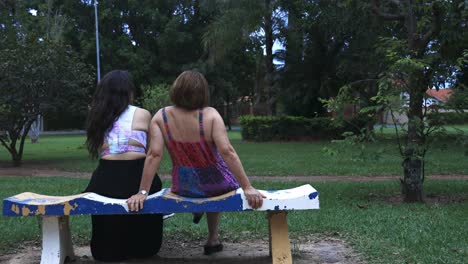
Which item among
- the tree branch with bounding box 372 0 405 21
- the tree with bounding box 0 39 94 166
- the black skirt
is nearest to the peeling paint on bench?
the black skirt

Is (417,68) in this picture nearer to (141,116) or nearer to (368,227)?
(368,227)

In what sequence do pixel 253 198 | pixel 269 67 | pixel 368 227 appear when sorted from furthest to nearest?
pixel 269 67, pixel 368 227, pixel 253 198

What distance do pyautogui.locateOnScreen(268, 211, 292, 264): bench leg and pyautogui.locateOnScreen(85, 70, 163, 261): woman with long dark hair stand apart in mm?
1063

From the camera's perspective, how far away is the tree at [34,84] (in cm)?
1547

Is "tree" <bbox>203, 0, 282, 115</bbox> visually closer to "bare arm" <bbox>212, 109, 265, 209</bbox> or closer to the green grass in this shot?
the green grass

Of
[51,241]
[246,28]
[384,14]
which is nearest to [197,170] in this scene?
[51,241]

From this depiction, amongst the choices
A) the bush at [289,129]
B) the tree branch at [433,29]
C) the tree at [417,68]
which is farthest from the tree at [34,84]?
the tree branch at [433,29]

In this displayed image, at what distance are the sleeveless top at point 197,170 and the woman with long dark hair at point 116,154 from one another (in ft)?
0.98

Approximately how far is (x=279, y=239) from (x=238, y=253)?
87cm

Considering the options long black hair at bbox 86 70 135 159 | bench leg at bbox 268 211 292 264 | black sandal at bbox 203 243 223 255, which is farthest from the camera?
black sandal at bbox 203 243 223 255

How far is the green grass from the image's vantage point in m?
4.64

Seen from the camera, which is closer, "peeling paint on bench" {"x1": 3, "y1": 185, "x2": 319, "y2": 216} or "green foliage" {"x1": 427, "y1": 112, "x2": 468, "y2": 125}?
"peeling paint on bench" {"x1": 3, "y1": 185, "x2": 319, "y2": 216}

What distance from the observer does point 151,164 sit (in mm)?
4066

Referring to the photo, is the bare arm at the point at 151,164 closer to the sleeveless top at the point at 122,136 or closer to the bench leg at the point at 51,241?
the sleeveless top at the point at 122,136
